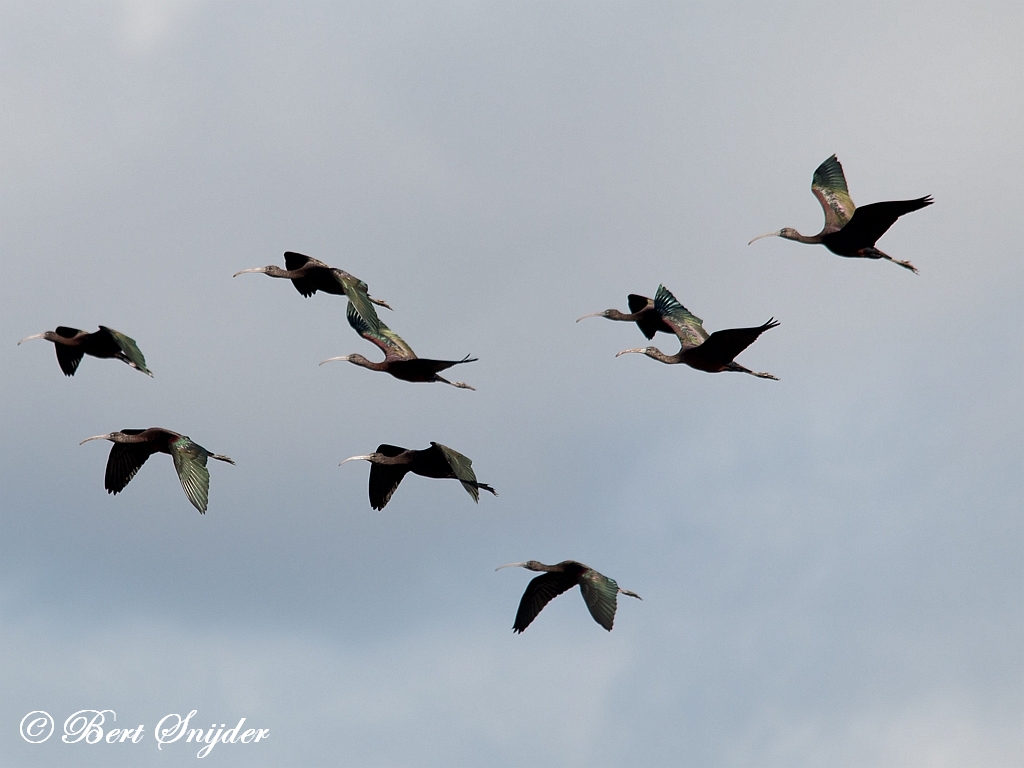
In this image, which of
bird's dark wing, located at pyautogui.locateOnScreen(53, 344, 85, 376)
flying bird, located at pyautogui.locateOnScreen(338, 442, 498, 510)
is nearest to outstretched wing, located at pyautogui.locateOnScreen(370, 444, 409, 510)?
flying bird, located at pyautogui.locateOnScreen(338, 442, 498, 510)

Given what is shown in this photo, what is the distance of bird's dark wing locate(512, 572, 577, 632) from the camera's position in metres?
31.7

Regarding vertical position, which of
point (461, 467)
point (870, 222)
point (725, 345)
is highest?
point (870, 222)

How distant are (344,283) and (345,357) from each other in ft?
5.85

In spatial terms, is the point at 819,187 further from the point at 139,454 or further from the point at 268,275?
the point at 139,454

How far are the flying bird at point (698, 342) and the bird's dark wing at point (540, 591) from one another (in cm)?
504

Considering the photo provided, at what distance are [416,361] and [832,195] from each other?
414 inches

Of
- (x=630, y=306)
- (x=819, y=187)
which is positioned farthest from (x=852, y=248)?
(x=630, y=306)

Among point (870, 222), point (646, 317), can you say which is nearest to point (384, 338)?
point (646, 317)

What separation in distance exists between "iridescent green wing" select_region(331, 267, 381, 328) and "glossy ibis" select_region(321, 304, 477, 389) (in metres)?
0.17

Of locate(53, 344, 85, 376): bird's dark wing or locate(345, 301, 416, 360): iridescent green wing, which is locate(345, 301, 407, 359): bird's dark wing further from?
locate(53, 344, 85, 376): bird's dark wing

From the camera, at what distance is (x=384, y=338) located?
112ft

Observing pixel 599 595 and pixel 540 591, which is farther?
pixel 540 591

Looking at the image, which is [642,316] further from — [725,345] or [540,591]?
[540,591]

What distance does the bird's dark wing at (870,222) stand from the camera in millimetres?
32188
